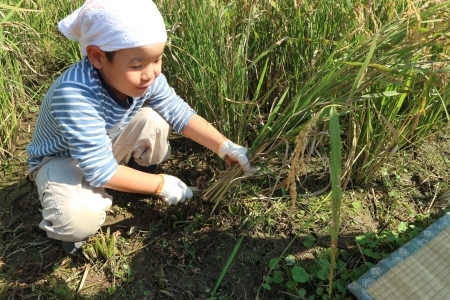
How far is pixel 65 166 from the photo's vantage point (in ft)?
5.41

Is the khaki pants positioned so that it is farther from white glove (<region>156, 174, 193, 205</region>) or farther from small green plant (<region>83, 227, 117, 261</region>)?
white glove (<region>156, 174, 193, 205</region>)

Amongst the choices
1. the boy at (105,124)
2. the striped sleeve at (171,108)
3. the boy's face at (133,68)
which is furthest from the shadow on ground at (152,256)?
the boy's face at (133,68)

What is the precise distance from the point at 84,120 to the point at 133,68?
0.25 meters

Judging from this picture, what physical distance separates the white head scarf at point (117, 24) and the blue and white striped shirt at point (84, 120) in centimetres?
17

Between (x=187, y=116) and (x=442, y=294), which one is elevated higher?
(x=187, y=116)

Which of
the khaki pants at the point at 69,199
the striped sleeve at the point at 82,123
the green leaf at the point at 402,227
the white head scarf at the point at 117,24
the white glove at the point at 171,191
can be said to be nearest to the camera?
the white head scarf at the point at 117,24

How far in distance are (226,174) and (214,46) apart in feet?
1.70

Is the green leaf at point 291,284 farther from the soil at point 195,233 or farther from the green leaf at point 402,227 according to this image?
the green leaf at point 402,227

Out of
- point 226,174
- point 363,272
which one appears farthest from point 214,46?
point 363,272

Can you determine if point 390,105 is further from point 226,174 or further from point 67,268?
point 67,268

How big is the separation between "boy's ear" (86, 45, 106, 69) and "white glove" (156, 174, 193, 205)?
52 centimetres

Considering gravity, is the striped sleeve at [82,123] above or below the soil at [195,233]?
above

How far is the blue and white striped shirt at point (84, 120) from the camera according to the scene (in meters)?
1.44

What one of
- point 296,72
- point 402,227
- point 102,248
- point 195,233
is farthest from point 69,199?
point 402,227
